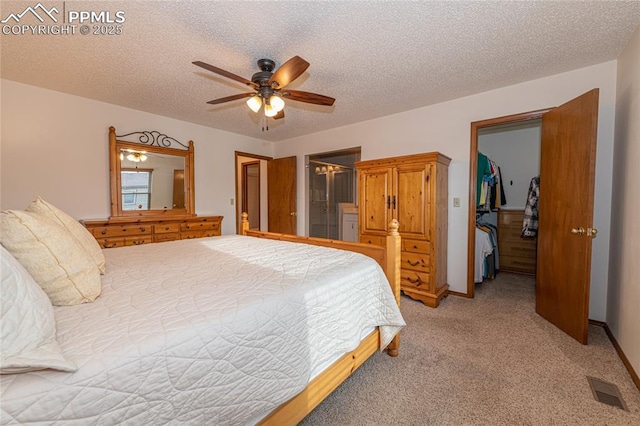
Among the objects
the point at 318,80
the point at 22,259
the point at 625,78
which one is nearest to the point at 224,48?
the point at 318,80

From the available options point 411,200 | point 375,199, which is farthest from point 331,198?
point 411,200

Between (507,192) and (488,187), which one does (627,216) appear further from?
(507,192)

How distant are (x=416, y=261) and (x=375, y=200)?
862 mm

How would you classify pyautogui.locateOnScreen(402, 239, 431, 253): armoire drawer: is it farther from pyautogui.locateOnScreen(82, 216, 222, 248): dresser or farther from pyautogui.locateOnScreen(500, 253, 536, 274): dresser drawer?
pyautogui.locateOnScreen(82, 216, 222, 248): dresser

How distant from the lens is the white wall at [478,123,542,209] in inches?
173

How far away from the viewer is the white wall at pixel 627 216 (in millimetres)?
1770

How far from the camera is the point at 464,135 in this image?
3.11 metres

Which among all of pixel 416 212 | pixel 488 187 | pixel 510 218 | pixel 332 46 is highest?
pixel 332 46

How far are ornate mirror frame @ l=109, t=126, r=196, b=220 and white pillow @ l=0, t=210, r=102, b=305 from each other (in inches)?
102

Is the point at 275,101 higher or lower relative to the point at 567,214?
higher

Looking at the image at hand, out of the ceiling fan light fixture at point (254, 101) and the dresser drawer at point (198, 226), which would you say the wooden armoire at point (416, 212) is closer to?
the ceiling fan light fixture at point (254, 101)

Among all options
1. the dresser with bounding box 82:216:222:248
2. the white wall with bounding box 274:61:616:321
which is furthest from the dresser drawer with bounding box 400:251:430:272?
the dresser with bounding box 82:216:222:248

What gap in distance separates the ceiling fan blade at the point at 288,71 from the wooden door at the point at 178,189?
2.50m

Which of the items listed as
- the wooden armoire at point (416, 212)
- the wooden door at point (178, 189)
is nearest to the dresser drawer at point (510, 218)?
the wooden armoire at point (416, 212)
